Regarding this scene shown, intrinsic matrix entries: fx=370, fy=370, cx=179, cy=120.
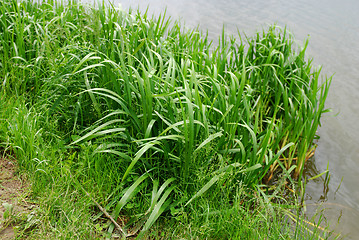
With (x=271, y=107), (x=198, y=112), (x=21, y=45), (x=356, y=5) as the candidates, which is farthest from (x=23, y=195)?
(x=356, y=5)

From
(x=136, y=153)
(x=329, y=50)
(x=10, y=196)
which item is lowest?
(x=10, y=196)

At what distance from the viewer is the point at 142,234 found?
6.19 feet

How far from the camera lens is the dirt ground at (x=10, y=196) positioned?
1.80 meters

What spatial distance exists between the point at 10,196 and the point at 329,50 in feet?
15.0

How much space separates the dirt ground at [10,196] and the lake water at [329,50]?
1868 mm

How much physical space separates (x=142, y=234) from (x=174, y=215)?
0.26 m

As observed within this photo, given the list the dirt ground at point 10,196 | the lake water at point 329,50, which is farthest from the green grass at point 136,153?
the lake water at point 329,50

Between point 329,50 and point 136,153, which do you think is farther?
point 329,50

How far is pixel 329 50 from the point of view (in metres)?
5.16

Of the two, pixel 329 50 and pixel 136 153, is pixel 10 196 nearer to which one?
pixel 136 153

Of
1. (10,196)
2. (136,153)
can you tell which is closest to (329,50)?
(136,153)

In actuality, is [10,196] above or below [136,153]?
below

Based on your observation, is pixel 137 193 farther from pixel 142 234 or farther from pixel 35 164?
pixel 35 164

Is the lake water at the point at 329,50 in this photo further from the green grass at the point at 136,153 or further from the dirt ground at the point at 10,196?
the dirt ground at the point at 10,196
